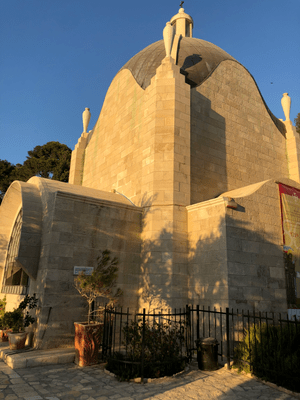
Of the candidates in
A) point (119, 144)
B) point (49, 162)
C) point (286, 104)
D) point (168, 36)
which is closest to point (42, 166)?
point (49, 162)

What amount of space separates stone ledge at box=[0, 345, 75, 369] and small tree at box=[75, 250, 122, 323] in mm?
1126

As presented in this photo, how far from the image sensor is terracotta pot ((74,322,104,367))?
8023 millimetres

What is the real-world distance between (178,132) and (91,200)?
439 cm

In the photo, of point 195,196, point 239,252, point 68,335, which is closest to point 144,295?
point 68,335

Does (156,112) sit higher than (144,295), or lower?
higher

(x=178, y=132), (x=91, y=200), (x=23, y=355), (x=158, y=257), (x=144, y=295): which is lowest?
(x=23, y=355)

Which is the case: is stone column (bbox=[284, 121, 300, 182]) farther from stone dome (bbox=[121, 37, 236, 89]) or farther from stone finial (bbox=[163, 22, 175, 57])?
stone finial (bbox=[163, 22, 175, 57])

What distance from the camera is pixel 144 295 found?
10.7 m

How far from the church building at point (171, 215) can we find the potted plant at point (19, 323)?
1.02ft

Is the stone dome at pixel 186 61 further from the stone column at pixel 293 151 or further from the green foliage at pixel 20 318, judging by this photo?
the green foliage at pixel 20 318

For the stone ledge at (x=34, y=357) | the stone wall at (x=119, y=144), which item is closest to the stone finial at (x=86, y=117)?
Answer: the stone wall at (x=119, y=144)

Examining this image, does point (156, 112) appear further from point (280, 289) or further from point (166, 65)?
point (280, 289)

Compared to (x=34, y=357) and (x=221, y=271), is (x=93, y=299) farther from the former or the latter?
(x=221, y=271)

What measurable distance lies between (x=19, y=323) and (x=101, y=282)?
289 cm
